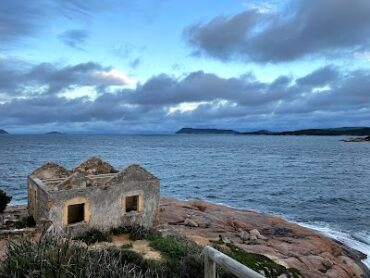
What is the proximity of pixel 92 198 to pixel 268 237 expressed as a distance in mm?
16320

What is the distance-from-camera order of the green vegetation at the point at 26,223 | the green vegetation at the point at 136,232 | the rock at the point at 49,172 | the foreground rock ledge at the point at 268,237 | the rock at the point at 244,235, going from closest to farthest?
the green vegetation at the point at 136,232
the green vegetation at the point at 26,223
the foreground rock ledge at the point at 268,237
the rock at the point at 49,172
the rock at the point at 244,235

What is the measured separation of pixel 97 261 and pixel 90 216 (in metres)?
18.2

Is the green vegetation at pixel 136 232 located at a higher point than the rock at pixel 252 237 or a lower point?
higher

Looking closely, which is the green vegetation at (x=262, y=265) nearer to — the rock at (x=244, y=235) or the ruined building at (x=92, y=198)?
the rock at (x=244, y=235)

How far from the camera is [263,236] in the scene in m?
34.7

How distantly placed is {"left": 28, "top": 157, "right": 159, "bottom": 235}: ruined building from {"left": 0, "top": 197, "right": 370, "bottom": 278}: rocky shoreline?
233 centimetres

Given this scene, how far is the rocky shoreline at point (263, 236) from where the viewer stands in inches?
1136

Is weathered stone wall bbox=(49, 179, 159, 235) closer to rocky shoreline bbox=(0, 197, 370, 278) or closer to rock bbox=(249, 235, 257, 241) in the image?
rocky shoreline bbox=(0, 197, 370, 278)

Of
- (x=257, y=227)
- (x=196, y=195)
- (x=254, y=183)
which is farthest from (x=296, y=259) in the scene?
(x=254, y=183)

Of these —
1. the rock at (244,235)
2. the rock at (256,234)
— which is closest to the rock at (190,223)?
the rock at (244,235)

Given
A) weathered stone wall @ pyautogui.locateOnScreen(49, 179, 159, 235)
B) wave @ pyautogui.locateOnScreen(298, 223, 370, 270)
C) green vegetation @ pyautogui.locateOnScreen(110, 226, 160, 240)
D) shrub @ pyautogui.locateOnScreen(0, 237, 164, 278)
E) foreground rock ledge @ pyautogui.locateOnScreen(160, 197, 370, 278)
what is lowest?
wave @ pyautogui.locateOnScreen(298, 223, 370, 270)

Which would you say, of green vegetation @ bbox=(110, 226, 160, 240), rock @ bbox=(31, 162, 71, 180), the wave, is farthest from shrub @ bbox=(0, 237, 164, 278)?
the wave

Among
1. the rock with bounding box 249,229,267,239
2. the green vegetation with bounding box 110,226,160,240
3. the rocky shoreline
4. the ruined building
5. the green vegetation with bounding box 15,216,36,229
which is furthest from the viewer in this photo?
the rock with bounding box 249,229,267,239

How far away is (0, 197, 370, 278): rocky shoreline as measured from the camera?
2886cm
